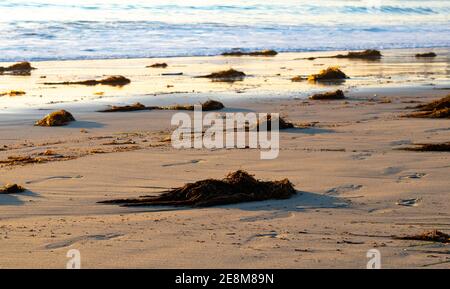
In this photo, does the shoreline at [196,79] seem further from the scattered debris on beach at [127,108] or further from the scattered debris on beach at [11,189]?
the scattered debris on beach at [11,189]

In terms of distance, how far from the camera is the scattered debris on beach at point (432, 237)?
15.9 ft

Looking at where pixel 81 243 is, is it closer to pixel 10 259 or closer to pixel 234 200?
pixel 10 259

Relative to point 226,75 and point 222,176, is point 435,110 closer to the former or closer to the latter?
point 222,176

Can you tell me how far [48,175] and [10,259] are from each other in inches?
104

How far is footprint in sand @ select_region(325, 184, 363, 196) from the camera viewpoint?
6.36 meters

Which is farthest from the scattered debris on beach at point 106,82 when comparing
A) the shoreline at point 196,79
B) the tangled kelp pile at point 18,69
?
the tangled kelp pile at point 18,69

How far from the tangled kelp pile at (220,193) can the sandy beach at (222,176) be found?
82mm

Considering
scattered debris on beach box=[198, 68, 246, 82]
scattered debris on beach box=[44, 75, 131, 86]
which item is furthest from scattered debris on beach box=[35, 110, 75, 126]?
scattered debris on beach box=[198, 68, 246, 82]

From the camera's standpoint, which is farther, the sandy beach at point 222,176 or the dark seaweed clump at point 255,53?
the dark seaweed clump at point 255,53

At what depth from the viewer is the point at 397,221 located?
543cm

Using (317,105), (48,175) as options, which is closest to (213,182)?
(48,175)

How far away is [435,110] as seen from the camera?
10891 mm

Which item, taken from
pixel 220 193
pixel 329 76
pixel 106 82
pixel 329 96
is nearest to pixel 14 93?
pixel 106 82

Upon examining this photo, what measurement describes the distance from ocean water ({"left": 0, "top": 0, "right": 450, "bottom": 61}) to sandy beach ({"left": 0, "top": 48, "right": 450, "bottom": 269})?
16.0 m
